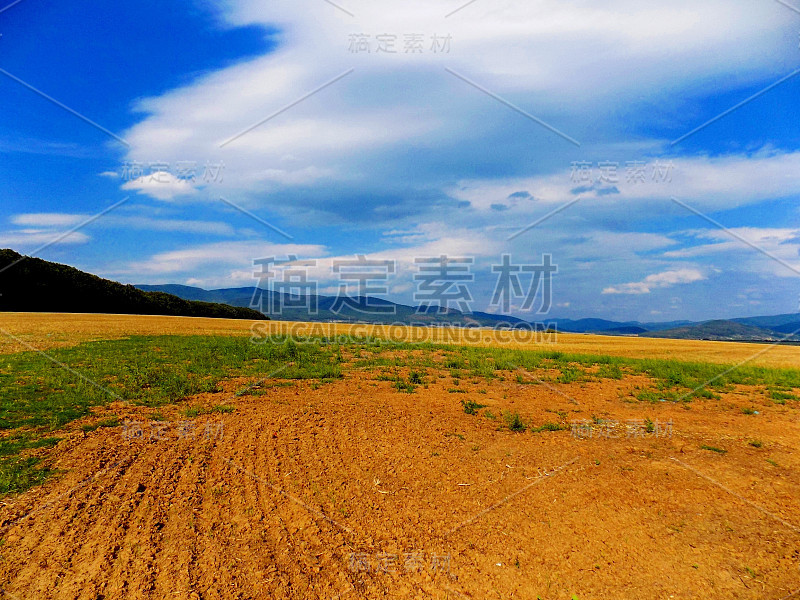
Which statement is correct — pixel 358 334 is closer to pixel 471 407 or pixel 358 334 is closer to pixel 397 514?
pixel 471 407

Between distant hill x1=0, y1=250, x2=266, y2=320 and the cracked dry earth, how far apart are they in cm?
7529

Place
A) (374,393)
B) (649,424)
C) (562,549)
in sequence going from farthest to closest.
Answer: (374,393), (649,424), (562,549)

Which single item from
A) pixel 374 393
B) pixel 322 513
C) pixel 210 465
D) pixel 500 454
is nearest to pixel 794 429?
pixel 500 454

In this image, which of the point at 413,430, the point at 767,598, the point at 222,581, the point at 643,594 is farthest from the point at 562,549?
the point at 413,430

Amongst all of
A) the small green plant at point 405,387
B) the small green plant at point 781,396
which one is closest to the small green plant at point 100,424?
the small green plant at point 405,387

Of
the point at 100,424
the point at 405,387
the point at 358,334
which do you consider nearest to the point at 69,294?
the point at 358,334

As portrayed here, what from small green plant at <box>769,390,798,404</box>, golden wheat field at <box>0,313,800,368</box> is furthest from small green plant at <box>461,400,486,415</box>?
golden wheat field at <box>0,313,800,368</box>

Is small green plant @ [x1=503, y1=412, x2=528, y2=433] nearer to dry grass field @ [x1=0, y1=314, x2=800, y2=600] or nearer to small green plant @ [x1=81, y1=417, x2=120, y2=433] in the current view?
dry grass field @ [x1=0, y1=314, x2=800, y2=600]

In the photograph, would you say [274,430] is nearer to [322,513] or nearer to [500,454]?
[322,513]

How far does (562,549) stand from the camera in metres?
5.66

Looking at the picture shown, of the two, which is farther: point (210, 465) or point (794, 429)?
point (794, 429)

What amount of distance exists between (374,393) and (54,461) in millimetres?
8484

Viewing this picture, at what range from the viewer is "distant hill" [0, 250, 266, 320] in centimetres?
6594

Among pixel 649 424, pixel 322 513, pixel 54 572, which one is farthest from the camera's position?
pixel 649 424
